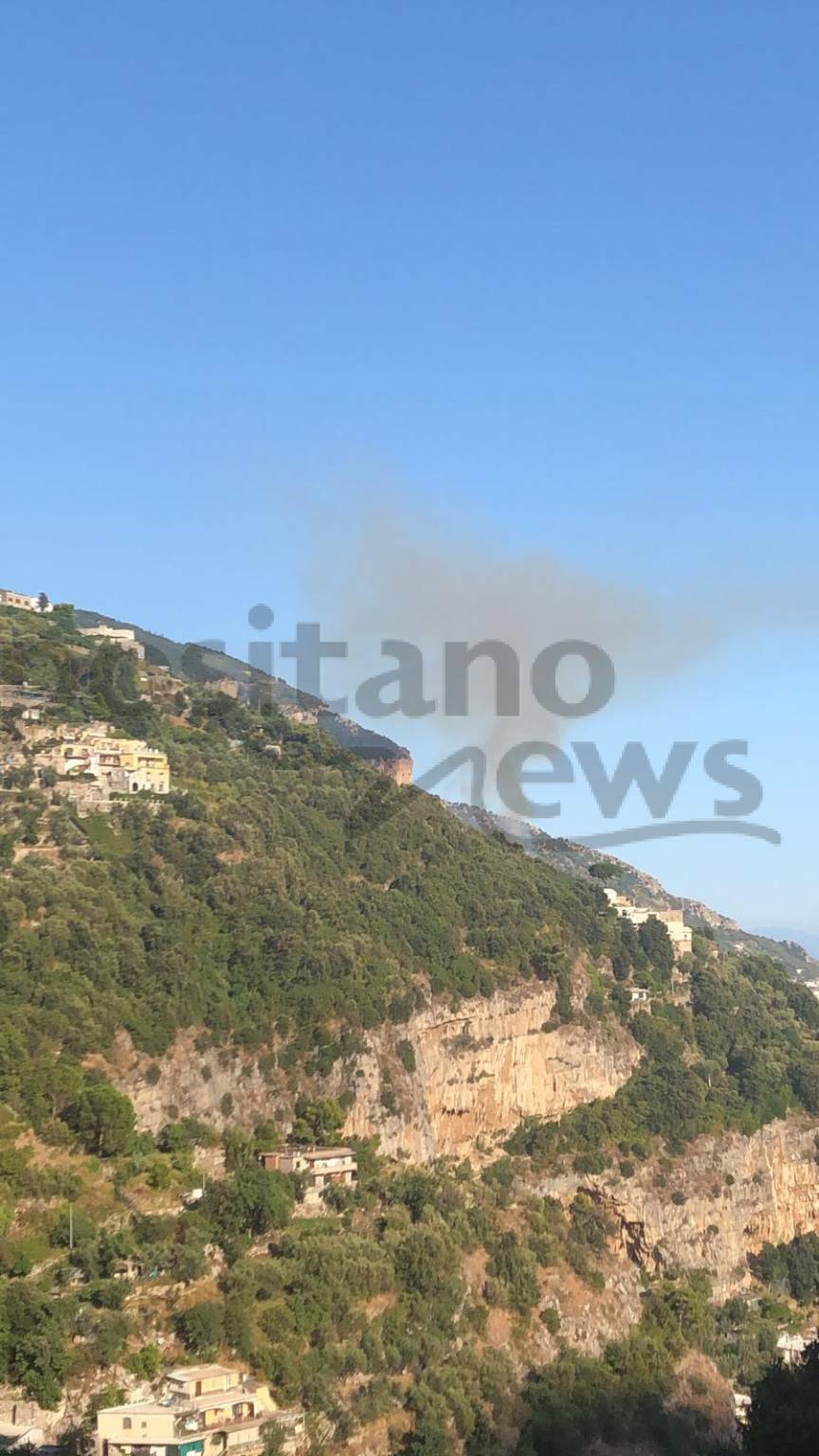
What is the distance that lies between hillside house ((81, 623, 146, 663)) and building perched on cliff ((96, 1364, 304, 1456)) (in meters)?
33.7

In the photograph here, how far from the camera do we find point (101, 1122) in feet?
108

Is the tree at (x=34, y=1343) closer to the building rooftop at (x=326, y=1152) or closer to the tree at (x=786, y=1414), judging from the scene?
the building rooftop at (x=326, y=1152)

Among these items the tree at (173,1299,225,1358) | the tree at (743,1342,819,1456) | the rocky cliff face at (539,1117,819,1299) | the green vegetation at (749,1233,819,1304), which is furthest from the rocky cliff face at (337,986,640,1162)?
the tree at (743,1342,819,1456)

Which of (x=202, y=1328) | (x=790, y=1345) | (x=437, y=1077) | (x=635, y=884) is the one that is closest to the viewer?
(x=202, y=1328)

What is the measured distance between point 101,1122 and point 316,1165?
5.87m

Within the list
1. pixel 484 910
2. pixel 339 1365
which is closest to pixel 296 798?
pixel 484 910

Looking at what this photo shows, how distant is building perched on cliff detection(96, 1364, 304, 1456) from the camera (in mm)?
26266

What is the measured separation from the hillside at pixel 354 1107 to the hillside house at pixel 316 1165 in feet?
1.06

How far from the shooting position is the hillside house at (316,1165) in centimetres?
3619

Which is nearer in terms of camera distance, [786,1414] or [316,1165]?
[786,1414]

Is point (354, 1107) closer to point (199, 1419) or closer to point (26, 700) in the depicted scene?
point (199, 1419)

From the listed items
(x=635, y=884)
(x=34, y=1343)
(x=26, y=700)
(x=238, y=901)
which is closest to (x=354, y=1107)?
(x=238, y=901)

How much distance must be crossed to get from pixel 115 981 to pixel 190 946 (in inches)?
131

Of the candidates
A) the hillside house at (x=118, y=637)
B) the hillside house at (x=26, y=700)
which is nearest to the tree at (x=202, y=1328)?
the hillside house at (x=26, y=700)
